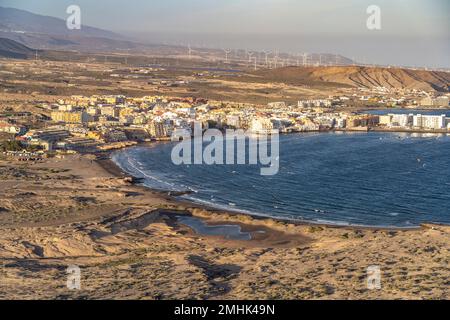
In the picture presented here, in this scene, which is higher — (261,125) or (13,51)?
(13,51)

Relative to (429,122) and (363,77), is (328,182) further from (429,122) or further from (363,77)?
(363,77)

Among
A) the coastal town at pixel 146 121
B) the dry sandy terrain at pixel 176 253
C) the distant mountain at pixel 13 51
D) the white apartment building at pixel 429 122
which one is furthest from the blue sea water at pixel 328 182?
the distant mountain at pixel 13 51

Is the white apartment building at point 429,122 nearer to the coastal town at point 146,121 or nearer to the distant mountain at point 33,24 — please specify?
the coastal town at point 146,121

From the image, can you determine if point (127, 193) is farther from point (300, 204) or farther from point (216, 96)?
point (216, 96)

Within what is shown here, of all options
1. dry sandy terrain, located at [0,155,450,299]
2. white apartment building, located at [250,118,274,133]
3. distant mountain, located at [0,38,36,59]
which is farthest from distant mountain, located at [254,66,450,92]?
dry sandy terrain, located at [0,155,450,299]

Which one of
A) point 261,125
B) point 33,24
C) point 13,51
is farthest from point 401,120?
point 33,24

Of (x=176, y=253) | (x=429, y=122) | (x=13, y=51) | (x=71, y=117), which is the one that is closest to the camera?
(x=176, y=253)

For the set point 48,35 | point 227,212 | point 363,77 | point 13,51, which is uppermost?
point 48,35
